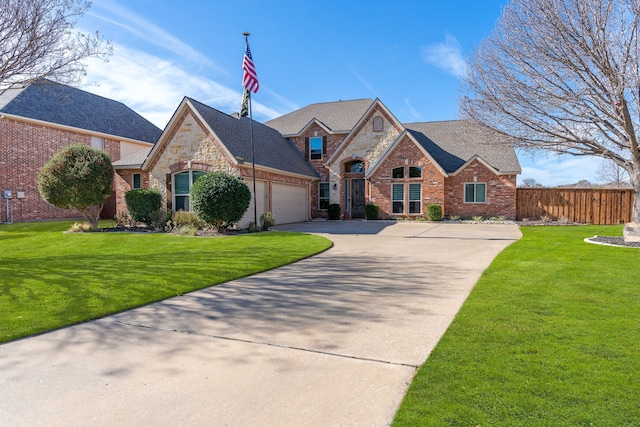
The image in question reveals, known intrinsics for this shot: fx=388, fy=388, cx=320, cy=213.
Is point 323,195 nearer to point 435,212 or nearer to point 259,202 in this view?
point 259,202

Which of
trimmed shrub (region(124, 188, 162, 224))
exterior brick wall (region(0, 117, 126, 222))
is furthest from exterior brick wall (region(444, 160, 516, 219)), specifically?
exterior brick wall (region(0, 117, 126, 222))

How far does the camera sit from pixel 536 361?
3592 millimetres

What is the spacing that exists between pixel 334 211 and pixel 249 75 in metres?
10.8

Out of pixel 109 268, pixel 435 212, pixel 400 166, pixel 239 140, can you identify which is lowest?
pixel 109 268

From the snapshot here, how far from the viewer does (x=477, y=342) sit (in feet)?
13.4

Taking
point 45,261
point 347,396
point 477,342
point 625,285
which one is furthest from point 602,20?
point 45,261

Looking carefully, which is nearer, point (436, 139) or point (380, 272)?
point (380, 272)

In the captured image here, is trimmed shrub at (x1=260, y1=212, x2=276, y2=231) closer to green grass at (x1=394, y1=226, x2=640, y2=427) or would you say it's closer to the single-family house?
the single-family house

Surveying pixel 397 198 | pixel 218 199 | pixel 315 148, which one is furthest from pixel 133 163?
pixel 397 198

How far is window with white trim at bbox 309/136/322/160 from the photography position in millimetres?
26938

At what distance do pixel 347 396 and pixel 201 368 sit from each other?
1.46 metres

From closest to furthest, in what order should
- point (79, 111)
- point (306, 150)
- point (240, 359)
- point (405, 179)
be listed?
1. point (240, 359)
2. point (405, 179)
3. point (79, 111)
4. point (306, 150)

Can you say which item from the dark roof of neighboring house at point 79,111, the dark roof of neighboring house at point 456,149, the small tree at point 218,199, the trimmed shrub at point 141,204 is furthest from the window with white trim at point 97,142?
the dark roof of neighboring house at point 456,149

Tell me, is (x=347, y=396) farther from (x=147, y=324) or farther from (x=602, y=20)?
(x=602, y=20)
